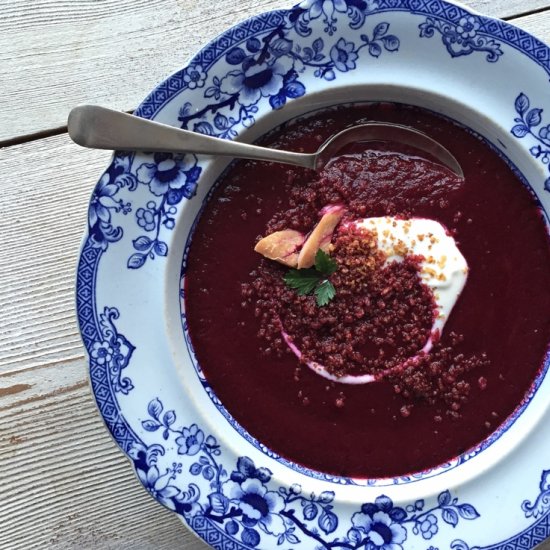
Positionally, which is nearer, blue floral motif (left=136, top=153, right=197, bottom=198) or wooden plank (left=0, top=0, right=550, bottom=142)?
blue floral motif (left=136, top=153, right=197, bottom=198)

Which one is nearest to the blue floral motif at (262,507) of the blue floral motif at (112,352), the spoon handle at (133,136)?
the blue floral motif at (112,352)

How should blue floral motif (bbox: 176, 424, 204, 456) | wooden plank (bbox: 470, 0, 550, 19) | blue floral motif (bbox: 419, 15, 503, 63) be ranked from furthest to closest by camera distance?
1. wooden plank (bbox: 470, 0, 550, 19)
2. blue floral motif (bbox: 176, 424, 204, 456)
3. blue floral motif (bbox: 419, 15, 503, 63)

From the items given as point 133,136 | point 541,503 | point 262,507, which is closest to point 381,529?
point 262,507

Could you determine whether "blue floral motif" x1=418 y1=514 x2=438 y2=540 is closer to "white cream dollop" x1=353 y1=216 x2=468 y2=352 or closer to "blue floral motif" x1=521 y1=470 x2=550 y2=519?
"blue floral motif" x1=521 y1=470 x2=550 y2=519

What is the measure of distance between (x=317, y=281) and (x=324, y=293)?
43 mm

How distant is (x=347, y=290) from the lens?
180 centimetres

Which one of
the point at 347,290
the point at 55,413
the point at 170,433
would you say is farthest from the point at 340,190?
the point at 55,413

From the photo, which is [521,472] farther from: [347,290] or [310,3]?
[310,3]

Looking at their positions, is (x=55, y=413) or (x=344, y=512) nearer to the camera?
(x=344, y=512)

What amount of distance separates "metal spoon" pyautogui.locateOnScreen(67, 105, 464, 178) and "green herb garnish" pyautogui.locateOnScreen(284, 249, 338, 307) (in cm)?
30

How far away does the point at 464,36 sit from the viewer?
164cm

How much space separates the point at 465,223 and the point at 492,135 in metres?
0.26

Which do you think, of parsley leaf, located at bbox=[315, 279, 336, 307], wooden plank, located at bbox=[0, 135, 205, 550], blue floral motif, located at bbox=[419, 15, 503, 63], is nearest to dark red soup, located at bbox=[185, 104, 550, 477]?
parsley leaf, located at bbox=[315, 279, 336, 307]

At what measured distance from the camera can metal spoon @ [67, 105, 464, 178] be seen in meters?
1.66
